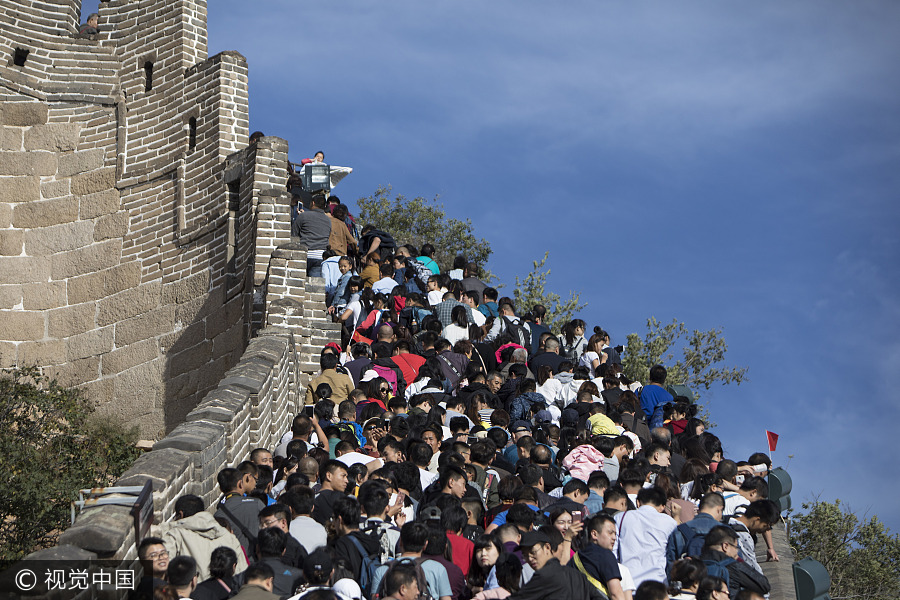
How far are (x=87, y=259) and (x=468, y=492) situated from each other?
12448mm

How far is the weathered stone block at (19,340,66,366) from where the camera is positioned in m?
19.5

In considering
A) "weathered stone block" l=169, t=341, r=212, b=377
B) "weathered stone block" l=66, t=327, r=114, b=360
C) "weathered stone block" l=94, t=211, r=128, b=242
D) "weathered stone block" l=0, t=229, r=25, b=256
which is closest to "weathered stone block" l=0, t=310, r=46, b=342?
"weathered stone block" l=66, t=327, r=114, b=360

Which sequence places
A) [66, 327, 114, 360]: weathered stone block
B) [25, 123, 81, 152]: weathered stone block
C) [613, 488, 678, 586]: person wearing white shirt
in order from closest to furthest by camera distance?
[613, 488, 678, 586]: person wearing white shirt → [66, 327, 114, 360]: weathered stone block → [25, 123, 81, 152]: weathered stone block

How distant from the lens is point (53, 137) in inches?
797

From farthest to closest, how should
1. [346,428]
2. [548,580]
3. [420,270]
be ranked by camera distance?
[420,270] → [346,428] → [548,580]

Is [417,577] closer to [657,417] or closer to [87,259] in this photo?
[657,417]

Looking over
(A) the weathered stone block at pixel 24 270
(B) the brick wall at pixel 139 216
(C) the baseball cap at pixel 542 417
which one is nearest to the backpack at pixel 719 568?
(C) the baseball cap at pixel 542 417

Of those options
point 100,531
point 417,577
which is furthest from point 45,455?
point 417,577

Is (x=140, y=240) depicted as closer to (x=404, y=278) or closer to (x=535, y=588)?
(x=404, y=278)

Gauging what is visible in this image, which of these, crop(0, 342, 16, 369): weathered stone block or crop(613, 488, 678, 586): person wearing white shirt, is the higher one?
crop(0, 342, 16, 369): weathered stone block

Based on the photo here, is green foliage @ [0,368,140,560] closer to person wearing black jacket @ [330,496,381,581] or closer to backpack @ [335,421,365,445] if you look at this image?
backpack @ [335,421,365,445]

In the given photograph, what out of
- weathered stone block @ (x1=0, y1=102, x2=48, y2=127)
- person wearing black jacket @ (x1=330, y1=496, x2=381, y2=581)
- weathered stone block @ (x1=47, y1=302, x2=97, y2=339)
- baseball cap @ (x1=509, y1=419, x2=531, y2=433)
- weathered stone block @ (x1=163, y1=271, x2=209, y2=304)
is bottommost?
person wearing black jacket @ (x1=330, y1=496, x2=381, y2=581)

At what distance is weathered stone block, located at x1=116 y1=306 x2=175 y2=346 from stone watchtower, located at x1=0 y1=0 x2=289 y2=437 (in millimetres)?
30

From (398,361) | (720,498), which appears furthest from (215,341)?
(720,498)
